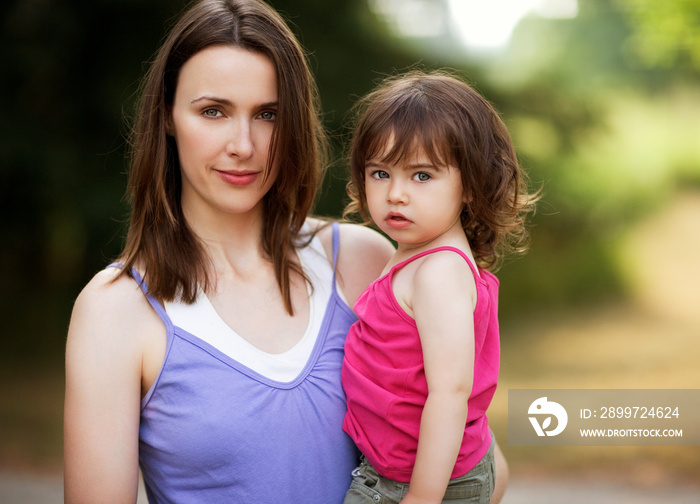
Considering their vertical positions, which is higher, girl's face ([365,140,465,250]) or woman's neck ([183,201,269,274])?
girl's face ([365,140,465,250])

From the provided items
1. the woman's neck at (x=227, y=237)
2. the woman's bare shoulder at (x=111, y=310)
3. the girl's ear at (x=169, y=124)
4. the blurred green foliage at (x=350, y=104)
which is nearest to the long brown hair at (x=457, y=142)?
the woman's neck at (x=227, y=237)

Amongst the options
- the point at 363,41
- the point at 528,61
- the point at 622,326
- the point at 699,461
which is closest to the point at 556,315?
the point at 622,326

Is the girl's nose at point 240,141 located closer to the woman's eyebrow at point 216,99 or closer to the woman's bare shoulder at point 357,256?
the woman's eyebrow at point 216,99

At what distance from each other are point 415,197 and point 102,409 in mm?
867

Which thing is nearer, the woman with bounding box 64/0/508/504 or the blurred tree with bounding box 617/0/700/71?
the woman with bounding box 64/0/508/504

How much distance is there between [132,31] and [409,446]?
552 cm

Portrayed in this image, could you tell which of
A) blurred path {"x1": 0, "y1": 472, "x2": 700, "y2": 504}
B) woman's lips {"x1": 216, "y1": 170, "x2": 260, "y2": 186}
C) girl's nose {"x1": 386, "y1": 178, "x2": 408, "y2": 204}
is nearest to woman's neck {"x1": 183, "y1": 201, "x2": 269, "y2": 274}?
woman's lips {"x1": 216, "y1": 170, "x2": 260, "y2": 186}

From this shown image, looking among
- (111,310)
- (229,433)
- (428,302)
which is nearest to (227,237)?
(111,310)

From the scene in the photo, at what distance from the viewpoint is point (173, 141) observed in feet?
6.57

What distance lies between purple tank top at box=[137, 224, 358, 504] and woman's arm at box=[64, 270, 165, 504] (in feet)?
0.22

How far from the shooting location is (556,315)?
9.77 m

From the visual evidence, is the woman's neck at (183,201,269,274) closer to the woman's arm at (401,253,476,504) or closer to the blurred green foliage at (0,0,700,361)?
the woman's arm at (401,253,476,504)

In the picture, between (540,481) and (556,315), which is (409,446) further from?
(556,315)

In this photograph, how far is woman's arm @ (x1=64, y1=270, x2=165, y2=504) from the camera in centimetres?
164
